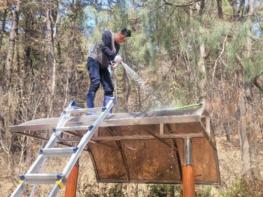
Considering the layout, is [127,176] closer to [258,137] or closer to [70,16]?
[258,137]

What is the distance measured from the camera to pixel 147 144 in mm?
5461

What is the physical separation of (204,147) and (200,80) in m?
1.58

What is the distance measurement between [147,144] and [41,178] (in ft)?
8.41

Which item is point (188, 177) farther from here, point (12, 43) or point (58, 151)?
point (12, 43)

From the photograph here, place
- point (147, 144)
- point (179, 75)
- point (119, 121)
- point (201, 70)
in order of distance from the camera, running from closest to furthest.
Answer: point (119, 121), point (147, 144), point (201, 70), point (179, 75)

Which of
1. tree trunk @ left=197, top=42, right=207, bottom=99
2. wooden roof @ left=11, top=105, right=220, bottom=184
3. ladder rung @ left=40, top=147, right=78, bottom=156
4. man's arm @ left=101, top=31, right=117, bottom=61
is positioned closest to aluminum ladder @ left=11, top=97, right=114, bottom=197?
ladder rung @ left=40, top=147, right=78, bottom=156

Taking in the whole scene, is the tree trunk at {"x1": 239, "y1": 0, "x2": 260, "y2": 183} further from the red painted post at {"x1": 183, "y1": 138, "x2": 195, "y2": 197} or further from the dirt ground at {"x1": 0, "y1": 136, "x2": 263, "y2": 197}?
the red painted post at {"x1": 183, "y1": 138, "x2": 195, "y2": 197}

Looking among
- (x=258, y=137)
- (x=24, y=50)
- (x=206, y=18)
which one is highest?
(x=24, y=50)

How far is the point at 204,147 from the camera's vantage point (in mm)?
5020

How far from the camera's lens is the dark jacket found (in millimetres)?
4652

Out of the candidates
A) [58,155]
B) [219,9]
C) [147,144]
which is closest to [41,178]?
[58,155]

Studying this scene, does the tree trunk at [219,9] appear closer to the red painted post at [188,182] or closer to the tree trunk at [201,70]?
the tree trunk at [201,70]

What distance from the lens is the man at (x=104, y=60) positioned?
15.3 ft

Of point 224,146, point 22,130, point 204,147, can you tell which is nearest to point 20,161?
point 22,130
